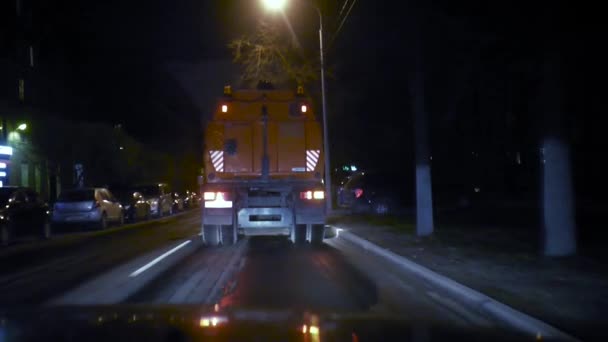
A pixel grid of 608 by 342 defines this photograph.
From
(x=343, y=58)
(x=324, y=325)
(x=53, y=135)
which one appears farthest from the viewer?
(x=53, y=135)

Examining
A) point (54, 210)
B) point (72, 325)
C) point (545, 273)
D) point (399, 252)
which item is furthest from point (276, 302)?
point (54, 210)

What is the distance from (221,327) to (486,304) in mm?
3666

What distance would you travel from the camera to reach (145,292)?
33.8ft

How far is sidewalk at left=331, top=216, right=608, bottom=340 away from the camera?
7.82 m

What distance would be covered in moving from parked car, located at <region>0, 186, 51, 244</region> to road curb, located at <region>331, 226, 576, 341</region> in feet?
37.4

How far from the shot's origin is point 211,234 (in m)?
17.3

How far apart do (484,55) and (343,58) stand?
351 inches

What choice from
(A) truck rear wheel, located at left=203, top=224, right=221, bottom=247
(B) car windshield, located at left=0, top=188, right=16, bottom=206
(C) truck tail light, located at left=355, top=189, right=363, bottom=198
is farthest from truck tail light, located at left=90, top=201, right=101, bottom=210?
(C) truck tail light, located at left=355, top=189, right=363, bottom=198

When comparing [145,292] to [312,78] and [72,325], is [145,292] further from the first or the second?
[312,78]

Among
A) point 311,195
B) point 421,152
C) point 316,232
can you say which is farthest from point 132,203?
point 421,152

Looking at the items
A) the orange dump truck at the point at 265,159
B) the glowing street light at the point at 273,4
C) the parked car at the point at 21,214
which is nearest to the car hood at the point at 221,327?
the orange dump truck at the point at 265,159

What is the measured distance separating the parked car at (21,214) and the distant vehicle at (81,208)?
3.52m

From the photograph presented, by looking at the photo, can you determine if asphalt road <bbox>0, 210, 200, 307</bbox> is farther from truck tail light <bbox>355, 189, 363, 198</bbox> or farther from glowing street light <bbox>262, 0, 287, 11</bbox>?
glowing street light <bbox>262, 0, 287, 11</bbox>

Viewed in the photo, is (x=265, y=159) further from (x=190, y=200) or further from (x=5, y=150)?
(x=190, y=200)
